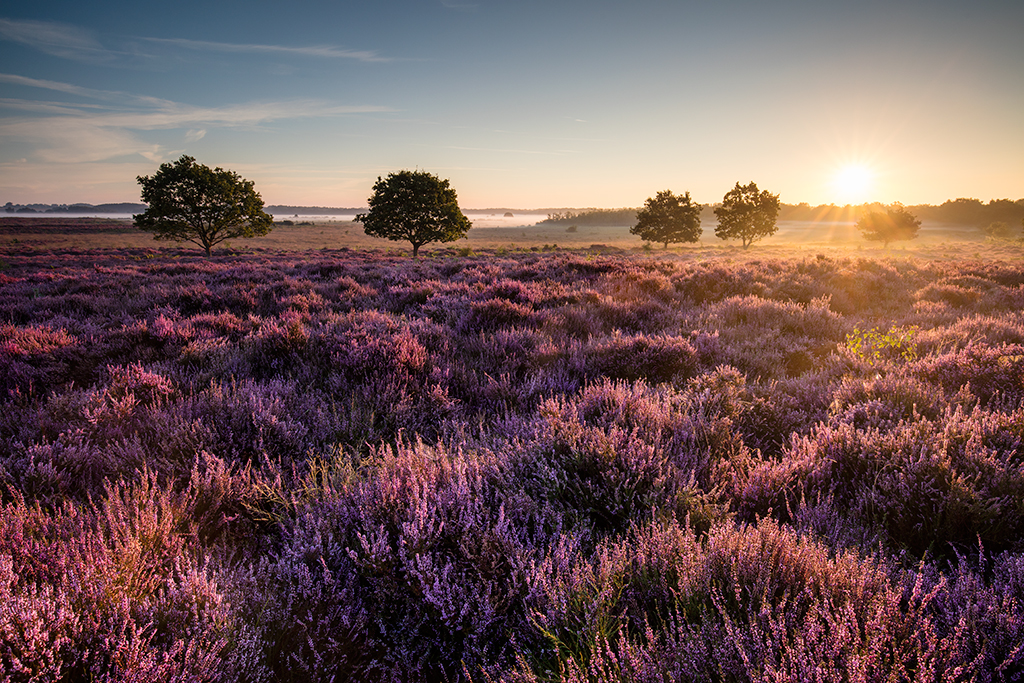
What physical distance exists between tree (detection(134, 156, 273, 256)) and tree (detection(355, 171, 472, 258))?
1031 cm

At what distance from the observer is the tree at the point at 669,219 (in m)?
61.9

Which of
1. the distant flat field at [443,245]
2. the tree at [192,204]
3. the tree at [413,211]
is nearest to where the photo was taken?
the tree at [192,204]

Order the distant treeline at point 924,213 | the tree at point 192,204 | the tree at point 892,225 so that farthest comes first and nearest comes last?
the distant treeline at point 924,213
the tree at point 892,225
the tree at point 192,204

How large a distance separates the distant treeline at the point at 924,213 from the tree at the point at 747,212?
161 inches

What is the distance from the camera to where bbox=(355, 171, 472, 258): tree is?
34312 millimetres

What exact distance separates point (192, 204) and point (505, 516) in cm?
4147

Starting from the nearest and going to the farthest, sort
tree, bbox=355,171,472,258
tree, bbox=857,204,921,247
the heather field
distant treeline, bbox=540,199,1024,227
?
1. the heather field
2. tree, bbox=355,171,472,258
3. tree, bbox=857,204,921,247
4. distant treeline, bbox=540,199,1024,227

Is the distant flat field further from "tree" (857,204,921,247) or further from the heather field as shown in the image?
the heather field

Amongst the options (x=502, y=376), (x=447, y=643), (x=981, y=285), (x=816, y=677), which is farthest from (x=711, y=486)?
(x=981, y=285)

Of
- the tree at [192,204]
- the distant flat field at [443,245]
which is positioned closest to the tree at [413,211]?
the distant flat field at [443,245]

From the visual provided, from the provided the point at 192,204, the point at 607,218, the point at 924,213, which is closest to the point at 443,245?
the point at 192,204

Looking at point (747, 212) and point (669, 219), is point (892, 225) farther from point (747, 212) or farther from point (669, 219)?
point (669, 219)

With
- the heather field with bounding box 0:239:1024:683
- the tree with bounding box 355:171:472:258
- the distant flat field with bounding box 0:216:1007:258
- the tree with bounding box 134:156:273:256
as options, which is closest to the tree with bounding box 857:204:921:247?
the distant flat field with bounding box 0:216:1007:258

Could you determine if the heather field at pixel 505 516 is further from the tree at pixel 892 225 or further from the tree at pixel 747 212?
the tree at pixel 892 225
